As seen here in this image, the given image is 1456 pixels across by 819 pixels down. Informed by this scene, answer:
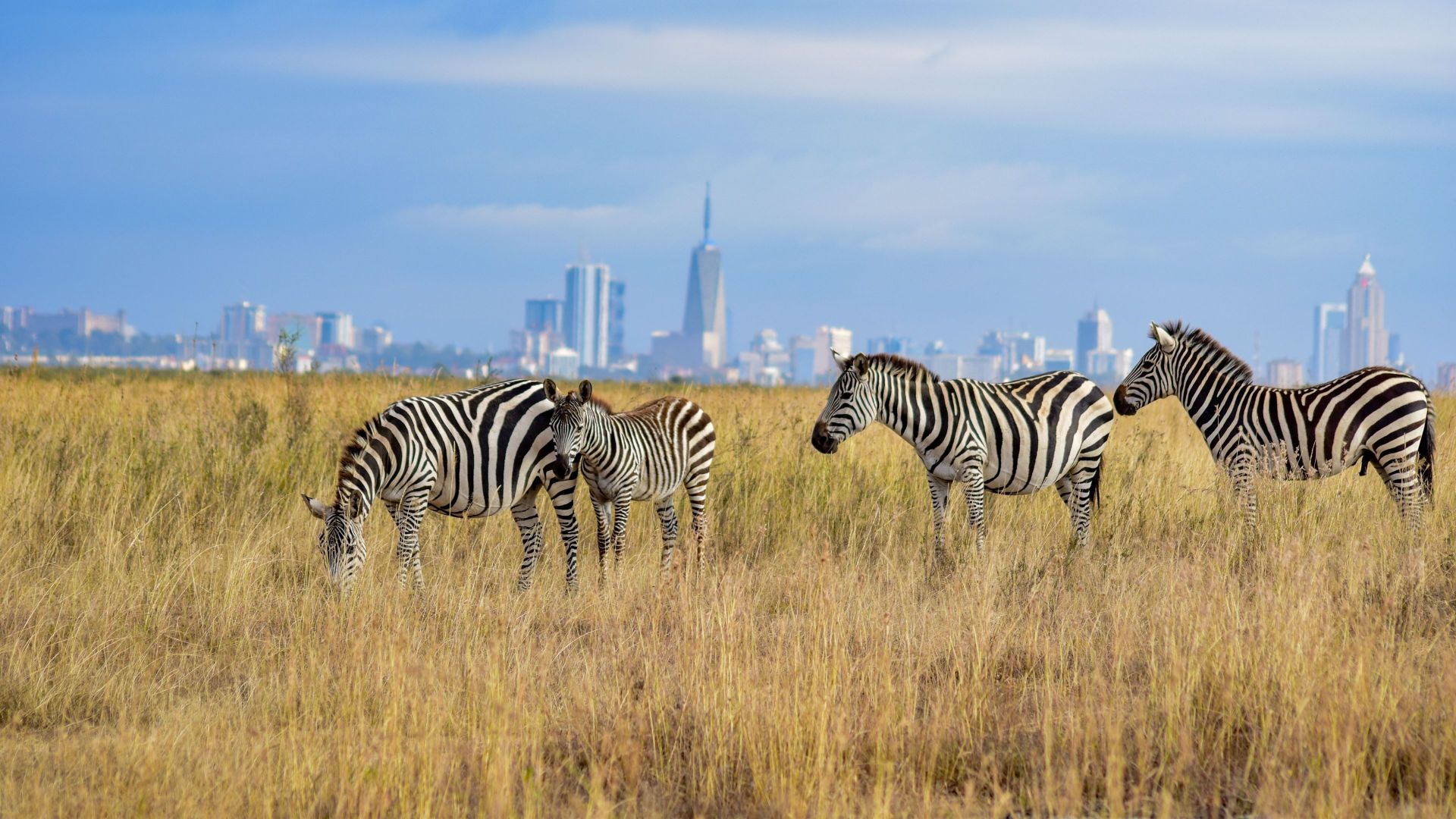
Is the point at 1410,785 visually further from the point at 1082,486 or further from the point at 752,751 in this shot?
the point at 1082,486

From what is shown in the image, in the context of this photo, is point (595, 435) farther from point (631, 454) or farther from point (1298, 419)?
point (1298, 419)

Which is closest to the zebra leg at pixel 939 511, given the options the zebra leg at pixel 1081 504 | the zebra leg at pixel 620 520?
the zebra leg at pixel 1081 504

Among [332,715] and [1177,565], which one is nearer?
[332,715]

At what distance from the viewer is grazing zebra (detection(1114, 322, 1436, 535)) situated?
903 centimetres

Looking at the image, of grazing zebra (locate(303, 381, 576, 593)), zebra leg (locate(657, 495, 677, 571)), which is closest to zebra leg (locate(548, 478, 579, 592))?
grazing zebra (locate(303, 381, 576, 593))

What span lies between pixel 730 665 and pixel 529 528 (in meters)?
3.40

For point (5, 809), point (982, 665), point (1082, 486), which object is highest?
point (1082, 486)

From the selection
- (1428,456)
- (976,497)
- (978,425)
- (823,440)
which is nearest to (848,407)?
(823,440)

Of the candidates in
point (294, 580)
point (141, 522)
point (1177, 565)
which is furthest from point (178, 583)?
point (1177, 565)

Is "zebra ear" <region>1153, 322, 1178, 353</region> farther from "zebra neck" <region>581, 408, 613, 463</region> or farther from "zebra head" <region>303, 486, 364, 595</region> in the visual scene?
"zebra head" <region>303, 486, 364, 595</region>

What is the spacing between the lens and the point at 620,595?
764cm

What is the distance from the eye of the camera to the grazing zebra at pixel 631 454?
7.77 m

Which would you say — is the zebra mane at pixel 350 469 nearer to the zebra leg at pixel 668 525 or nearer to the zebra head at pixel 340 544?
the zebra head at pixel 340 544

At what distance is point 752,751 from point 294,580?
468 centimetres
